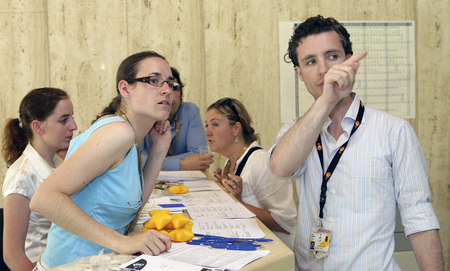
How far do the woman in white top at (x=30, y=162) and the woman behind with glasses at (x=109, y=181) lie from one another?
0.45 metres

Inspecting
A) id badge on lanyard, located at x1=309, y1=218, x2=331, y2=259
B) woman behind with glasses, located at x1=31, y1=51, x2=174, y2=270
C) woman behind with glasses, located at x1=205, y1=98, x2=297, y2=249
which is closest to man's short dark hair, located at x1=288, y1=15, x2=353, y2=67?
woman behind with glasses, located at x1=31, y1=51, x2=174, y2=270

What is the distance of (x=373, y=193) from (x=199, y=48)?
2.88 meters

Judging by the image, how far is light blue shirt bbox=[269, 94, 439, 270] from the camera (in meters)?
1.55

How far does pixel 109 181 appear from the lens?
5.12 feet

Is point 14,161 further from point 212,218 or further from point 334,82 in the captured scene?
point 334,82

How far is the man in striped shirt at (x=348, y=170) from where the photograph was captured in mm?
Answer: 1531

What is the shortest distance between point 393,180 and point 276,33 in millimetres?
2852

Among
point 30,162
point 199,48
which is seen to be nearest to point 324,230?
point 30,162

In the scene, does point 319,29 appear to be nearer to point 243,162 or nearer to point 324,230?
point 324,230

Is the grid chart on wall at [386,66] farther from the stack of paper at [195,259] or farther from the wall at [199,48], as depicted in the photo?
the stack of paper at [195,259]

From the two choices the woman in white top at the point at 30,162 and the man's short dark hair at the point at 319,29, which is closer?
the man's short dark hair at the point at 319,29

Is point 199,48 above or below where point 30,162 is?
above

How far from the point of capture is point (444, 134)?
4.46 m

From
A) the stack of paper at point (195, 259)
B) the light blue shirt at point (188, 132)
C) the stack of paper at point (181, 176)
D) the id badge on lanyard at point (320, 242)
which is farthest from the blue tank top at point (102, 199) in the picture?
the light blue shirt at point (188, 132)
